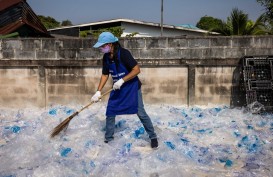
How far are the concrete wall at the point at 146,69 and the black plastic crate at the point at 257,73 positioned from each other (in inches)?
12.4

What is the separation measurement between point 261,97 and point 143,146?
10.1 ft

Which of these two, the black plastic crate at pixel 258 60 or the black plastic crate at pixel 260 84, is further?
the black plastic crate at pixel 258 60

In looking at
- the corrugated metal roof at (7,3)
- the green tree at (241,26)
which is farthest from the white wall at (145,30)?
the corrugated metal roof at (7,3)

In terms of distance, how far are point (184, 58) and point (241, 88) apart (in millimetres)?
1427

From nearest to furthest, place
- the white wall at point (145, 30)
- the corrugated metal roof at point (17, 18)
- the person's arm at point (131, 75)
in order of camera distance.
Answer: the person's arm at point (131, 75), the corrugated metal roof at point (17, 18), the white wall at point (145, 30)

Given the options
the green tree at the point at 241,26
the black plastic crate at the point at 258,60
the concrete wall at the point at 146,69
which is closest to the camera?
the black plastic crate at the point at 258,60

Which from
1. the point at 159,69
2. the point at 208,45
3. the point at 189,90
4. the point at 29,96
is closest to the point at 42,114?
the point at 29,96

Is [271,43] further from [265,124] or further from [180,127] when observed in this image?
[180,127]

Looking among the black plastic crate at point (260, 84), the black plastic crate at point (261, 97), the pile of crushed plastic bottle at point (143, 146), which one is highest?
the black plastic crate at point (260, 84)

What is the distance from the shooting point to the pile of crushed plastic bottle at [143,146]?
3.80 metres

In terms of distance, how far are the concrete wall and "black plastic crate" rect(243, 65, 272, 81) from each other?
316mm

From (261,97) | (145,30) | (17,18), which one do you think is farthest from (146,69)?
(145,30)

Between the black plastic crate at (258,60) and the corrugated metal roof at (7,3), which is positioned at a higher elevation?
the corrugated metal roof at (7,3)

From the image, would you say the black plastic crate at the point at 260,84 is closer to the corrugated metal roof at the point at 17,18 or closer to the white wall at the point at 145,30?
the corrugated metal roof at the point at 17,18
